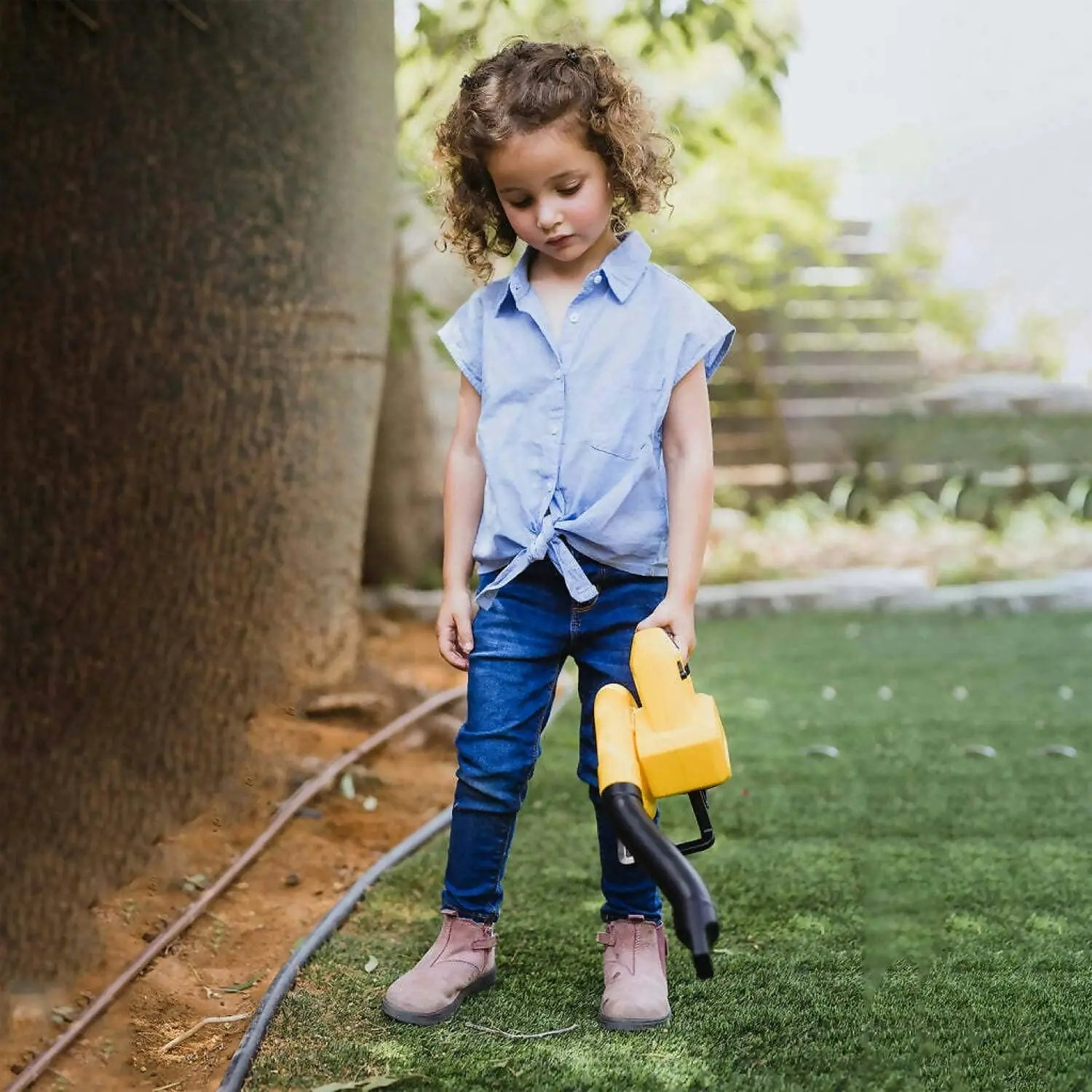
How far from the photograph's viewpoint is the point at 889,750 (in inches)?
145

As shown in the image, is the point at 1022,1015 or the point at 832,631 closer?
the point at 1022,1015

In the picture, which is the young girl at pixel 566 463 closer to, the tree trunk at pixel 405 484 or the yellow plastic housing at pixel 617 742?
the yellow plastic housing at pixel 617 742

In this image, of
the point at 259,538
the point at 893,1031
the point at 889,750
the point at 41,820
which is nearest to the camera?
the point at 893,1031

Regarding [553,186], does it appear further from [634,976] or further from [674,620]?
[634,976]

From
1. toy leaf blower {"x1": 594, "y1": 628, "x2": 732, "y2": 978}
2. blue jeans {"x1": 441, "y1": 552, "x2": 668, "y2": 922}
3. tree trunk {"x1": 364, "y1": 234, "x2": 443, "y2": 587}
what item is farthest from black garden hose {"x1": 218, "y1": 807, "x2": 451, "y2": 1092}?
tree trunk {"x1": 364, "y1": 234, "x2": 443, "y2": 587}

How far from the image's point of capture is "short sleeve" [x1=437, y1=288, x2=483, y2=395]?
216cm

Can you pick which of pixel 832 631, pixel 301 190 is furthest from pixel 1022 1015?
pixel 832 631

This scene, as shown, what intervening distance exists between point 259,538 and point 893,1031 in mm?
1750

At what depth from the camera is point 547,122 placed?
6.51 feet

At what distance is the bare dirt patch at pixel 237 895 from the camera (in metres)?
2.16

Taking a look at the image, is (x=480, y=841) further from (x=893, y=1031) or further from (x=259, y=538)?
(x=259, y=538)

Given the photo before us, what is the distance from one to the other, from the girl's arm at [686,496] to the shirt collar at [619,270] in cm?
16

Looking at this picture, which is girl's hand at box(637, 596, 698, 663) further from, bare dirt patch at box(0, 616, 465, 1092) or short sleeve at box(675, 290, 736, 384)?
bare dirt patch at box(0, 616, 465, 1092)

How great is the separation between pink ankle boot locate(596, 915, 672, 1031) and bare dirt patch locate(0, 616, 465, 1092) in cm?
58
